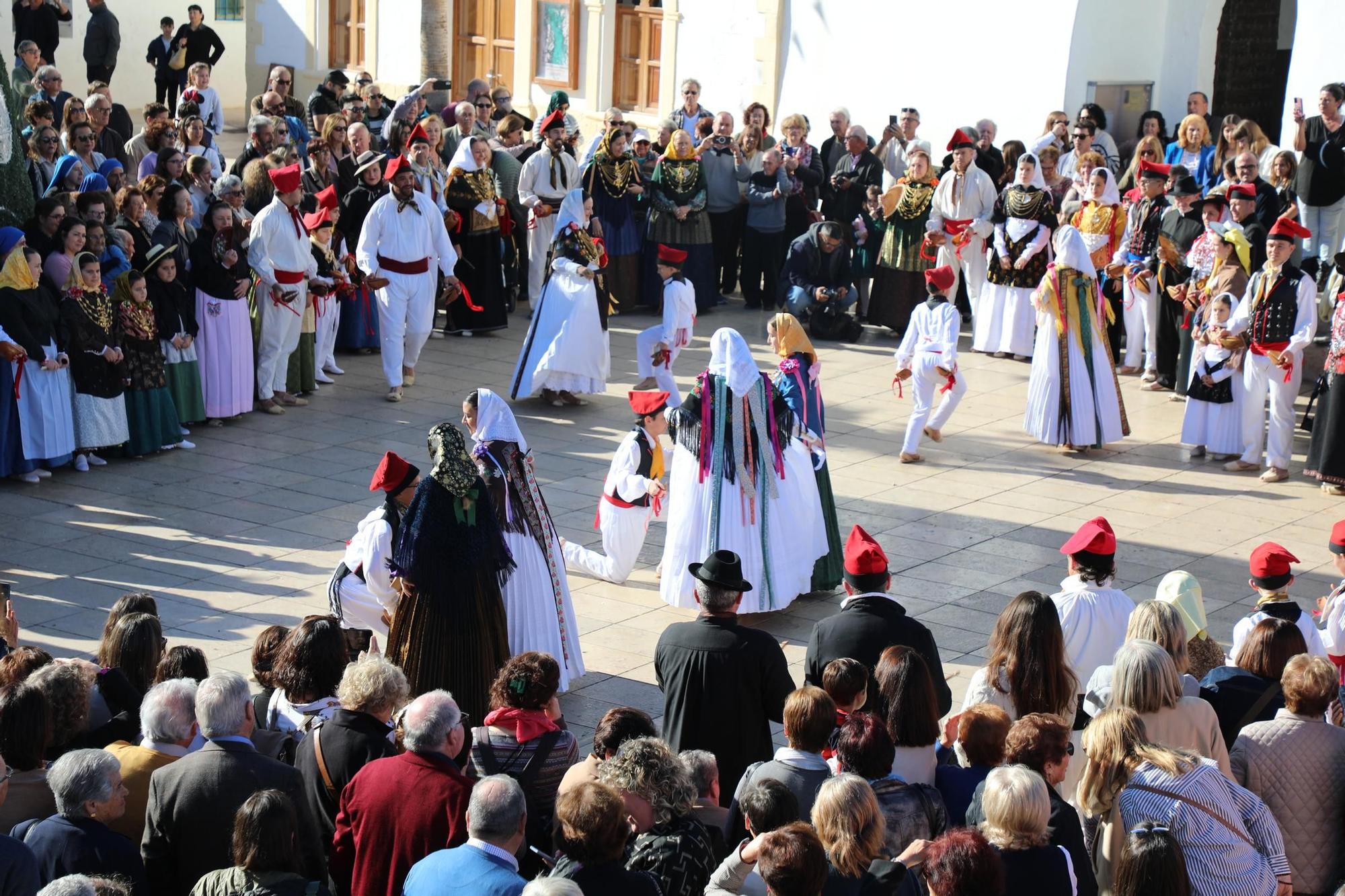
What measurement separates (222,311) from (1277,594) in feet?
24.6

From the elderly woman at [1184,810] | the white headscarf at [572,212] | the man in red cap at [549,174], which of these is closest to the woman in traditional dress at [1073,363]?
the white headscarf at [572,212]

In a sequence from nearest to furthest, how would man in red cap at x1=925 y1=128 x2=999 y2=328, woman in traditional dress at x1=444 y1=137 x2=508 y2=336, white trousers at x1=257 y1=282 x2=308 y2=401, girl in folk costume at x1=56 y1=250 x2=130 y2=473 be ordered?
girl in folk costume at x1=56 y1=250 x2=130 y2=473 < white trousers at x1=257 y1=282 x2=308 y2=401 < woman in traditional dress at x1=444 y1=137 x2=508 y2=336 < man in red cap at x1=925 y1=128 x2=999 y2=328

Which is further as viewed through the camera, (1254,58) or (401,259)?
(1254,58)

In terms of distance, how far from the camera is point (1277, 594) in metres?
6.82

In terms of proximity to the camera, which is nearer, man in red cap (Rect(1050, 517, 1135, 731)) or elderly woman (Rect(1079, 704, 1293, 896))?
elderly woman (Rect(1079, 704, 1293, 896))

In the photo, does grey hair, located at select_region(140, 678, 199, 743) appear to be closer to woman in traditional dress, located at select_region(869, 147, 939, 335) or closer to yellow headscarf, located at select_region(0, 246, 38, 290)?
yellow headscarf, located at select_region(0, 246, 38, 290)

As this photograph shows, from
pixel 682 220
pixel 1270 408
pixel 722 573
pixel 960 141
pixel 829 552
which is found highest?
pixel 960 141

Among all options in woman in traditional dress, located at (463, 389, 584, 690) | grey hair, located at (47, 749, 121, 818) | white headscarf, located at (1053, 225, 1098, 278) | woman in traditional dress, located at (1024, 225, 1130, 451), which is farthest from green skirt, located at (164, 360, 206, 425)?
grey hair, located at (47, 749, 121, 818)

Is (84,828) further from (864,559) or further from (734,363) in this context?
(734,363)

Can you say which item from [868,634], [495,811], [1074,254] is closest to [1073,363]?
[1074,254]

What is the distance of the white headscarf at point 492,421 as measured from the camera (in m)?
7.30

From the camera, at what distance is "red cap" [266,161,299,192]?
11.8 meters

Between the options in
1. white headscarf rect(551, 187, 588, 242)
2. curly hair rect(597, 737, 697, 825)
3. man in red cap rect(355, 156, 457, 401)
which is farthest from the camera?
man in red cap rect(355, 156, 457, 401)

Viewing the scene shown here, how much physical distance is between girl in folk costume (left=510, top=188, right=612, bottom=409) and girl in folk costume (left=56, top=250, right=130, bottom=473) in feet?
9.85
